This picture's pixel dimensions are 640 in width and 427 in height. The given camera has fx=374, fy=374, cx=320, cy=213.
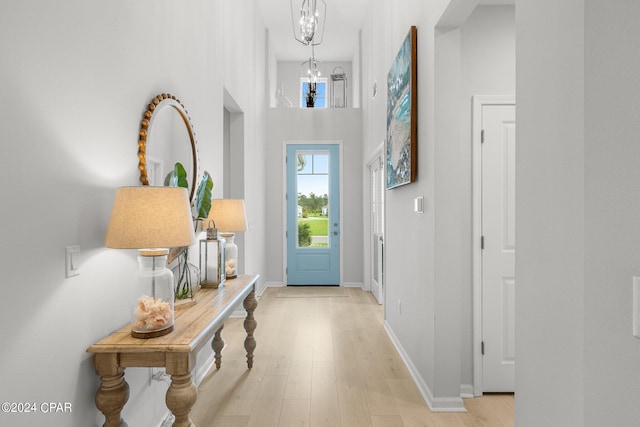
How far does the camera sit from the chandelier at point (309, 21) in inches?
148

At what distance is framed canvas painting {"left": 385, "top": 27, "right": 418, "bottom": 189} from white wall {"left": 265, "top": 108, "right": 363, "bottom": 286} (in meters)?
2.49

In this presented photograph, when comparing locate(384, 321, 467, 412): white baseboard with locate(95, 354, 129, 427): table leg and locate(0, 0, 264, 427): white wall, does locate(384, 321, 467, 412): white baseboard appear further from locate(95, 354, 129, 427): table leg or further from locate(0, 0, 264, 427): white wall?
locate(95, 354, 129, 427): table leg

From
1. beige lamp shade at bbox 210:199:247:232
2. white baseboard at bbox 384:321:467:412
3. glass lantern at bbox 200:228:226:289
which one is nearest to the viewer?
white baseboard at bbox 384:321:467:412

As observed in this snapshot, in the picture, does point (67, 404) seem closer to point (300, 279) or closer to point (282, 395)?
point (282, 395)

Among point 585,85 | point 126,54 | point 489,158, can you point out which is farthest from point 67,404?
point 489,158

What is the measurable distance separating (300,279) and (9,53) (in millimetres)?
5286

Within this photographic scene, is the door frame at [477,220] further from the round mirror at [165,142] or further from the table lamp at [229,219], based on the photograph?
the round mirror at [165,142]

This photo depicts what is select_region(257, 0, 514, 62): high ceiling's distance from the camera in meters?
5.25

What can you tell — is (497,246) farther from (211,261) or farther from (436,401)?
(211,261)

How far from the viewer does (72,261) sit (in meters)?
1.36

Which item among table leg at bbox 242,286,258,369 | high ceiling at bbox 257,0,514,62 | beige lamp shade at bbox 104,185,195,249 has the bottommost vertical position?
table leg at bbox 242,286,258,369

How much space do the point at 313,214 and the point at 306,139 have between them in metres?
1.22

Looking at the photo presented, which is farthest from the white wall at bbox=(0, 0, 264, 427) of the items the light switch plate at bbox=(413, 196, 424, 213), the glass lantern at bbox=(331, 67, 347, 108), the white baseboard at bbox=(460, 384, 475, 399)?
the glass lantern at bbox=(331, 67, 347, 108)

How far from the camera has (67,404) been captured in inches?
52.6
